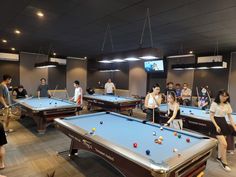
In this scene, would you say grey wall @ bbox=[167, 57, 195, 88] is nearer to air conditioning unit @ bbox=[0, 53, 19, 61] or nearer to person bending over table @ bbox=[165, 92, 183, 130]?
person bending over table @ bbox=[165, 92, 183, 130]

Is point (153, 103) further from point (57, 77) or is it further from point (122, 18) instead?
point (57, 77)

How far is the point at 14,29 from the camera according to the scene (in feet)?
14.6

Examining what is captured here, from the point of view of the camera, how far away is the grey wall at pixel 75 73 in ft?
32.8

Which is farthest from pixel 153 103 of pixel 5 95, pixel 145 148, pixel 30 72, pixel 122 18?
pixel 30 72

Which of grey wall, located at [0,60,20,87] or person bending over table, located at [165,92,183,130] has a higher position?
grey wall, located at [0,60,20,87]

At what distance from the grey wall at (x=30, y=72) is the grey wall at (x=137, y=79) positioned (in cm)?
476

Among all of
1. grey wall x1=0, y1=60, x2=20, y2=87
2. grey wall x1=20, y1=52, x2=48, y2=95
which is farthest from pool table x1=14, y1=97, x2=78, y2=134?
grey wall x1=20, y1=52, x2=48, y2=95

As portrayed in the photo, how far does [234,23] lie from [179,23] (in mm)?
1092

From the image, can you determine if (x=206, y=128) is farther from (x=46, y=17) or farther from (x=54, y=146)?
(x=46, y=17)

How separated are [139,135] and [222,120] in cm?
176

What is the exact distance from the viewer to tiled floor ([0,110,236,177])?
2721mm

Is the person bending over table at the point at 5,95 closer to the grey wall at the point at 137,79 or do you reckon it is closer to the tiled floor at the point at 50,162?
the tiled floor at the point at 50,162

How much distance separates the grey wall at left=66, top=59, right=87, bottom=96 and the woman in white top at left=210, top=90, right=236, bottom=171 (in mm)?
8285

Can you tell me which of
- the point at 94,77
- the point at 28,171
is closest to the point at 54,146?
the point at 28,171
